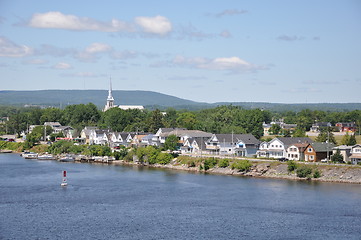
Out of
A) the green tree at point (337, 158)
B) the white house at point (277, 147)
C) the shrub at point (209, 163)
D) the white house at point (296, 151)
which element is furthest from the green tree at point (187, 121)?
the green tree at point (337, 158)

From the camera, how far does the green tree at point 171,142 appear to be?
5306 centimetres

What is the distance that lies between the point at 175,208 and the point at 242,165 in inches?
574

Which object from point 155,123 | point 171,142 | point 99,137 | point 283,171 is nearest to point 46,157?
point 99,137

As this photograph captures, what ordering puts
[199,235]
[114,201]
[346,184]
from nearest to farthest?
[199,235], [114,201], [346,184]

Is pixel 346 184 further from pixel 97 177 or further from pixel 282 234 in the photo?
pixel 97 177

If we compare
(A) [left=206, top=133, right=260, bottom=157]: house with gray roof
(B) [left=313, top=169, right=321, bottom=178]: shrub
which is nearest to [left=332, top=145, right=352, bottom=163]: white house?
(B) [left=313, top=169, right=321, bottom=178]: shrub

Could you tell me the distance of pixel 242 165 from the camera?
42125 mm

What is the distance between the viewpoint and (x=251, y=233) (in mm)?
23469

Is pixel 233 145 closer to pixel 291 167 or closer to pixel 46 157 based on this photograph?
pixel 291 167

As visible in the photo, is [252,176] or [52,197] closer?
[52,197]

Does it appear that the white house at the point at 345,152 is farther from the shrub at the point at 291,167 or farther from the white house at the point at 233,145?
the white house at the point at 233,145

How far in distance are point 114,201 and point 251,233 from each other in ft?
32.3

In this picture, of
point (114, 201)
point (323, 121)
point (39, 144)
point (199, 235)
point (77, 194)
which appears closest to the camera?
point (199, 235)

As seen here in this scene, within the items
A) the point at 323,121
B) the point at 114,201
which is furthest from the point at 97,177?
the point at 323,121
